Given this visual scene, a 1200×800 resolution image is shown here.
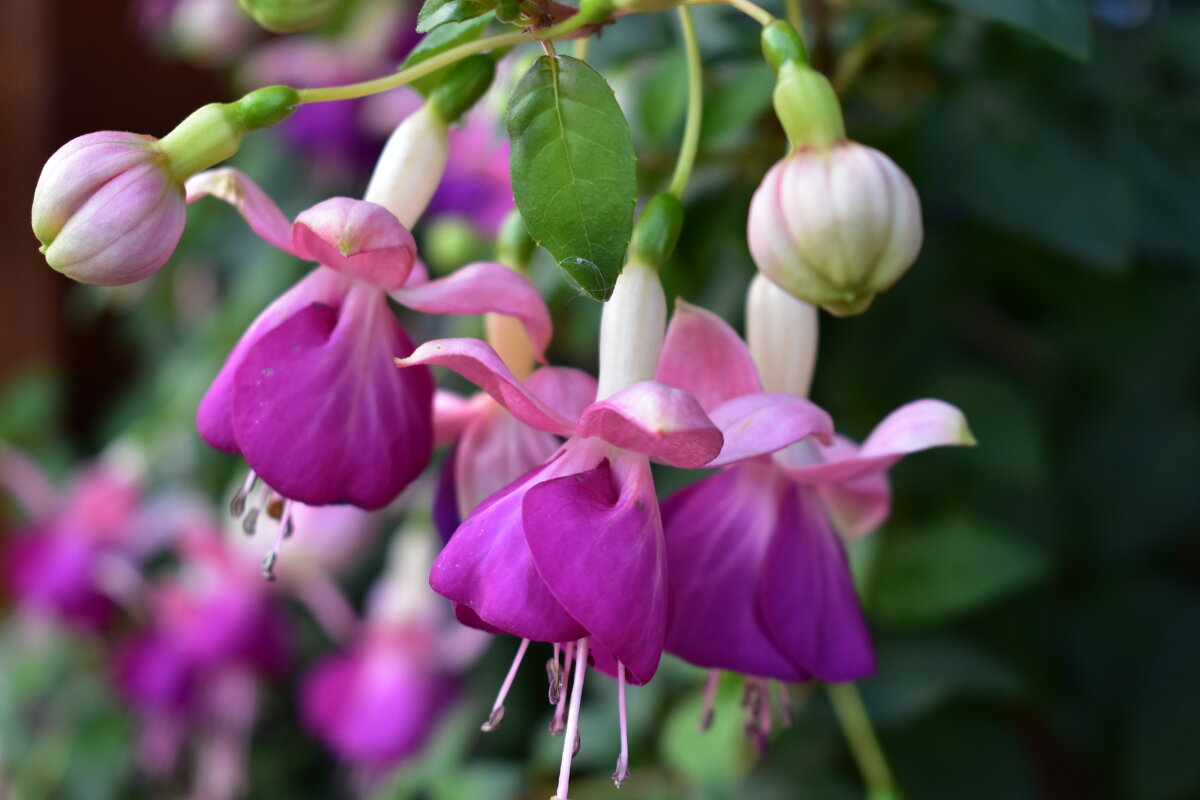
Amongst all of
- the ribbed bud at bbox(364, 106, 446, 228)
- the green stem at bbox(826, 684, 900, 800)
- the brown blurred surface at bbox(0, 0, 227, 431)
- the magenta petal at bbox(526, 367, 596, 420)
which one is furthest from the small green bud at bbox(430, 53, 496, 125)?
the brown blurred surface at bbox(0, 0, 227, 431)

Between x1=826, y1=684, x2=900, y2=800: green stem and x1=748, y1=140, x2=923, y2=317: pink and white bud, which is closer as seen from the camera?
x1=748, y1=140, x2=923, y2=317: pink and white bud

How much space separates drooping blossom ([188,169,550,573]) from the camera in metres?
0.36

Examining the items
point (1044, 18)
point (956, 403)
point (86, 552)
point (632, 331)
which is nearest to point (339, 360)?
point (632, 331)

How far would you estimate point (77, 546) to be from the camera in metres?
1.15

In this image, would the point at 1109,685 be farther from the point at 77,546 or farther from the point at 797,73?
the point at 77,546

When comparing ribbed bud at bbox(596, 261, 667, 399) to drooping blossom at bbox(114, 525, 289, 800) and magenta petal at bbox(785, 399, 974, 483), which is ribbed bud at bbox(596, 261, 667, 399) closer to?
magenta petal at bbox(785, 399, 974, 483)

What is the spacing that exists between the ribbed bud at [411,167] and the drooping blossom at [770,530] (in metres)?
0.11

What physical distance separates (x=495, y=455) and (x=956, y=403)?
1.89ft

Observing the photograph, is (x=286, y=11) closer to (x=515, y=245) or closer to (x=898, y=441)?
(x=515, y=245)

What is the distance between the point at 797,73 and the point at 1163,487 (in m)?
0.83

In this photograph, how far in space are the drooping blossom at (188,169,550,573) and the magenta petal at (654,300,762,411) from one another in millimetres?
52

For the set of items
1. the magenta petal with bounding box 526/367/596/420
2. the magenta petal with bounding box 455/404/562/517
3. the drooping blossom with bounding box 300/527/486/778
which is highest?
the magenta petal with bounding box 526/367/596/420

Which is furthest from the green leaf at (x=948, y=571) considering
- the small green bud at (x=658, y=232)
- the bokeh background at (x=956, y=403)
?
the small green bud at (x=658, y=232)

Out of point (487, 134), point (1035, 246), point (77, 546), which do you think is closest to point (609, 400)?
point (1035, 246)
